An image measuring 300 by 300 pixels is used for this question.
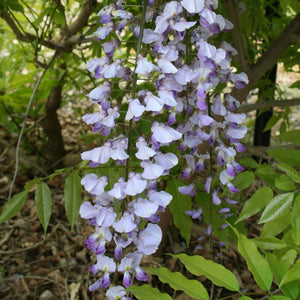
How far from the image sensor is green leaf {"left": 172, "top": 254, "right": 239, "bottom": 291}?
0.74 m

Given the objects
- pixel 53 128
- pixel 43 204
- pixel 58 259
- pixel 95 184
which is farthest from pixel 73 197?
pixel 53 128

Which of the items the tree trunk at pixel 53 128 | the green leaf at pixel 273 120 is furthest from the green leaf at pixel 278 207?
the tree trunk at pixel 53 128

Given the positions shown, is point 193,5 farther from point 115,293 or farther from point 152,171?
point 115,293

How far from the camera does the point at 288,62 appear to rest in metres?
1.48

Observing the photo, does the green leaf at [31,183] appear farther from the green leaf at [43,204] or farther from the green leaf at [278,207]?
the green leaf at [278,207]

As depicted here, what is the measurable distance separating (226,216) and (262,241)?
0.33 metres

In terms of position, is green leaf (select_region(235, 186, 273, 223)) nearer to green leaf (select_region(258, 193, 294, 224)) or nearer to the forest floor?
green leaf (select_region(258, 193, 294, 224))

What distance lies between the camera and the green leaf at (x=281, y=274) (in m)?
0.74

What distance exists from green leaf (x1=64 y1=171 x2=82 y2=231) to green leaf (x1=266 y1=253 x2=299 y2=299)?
0.54m

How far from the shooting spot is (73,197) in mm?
1095

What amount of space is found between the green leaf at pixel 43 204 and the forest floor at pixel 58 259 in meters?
0.44

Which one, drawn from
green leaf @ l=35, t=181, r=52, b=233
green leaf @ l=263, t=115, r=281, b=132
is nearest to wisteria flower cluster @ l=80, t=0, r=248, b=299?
green leaf @ l=35, t=181, r=52, b=233

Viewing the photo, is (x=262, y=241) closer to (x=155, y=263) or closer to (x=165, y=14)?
(x=165, y=14)

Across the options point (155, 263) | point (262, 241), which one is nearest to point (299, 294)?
point (262, 241)
